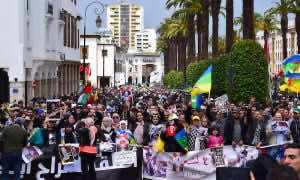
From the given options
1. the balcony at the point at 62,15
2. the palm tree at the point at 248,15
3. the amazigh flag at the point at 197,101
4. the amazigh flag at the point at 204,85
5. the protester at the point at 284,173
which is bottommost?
the protester at the point at 284,173

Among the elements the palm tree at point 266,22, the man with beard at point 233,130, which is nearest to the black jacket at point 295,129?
the man with beard at point 233,130

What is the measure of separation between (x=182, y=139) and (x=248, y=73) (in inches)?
736

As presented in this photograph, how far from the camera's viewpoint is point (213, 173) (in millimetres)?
14781

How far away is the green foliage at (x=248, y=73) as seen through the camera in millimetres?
33812

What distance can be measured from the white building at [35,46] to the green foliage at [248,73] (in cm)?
1002

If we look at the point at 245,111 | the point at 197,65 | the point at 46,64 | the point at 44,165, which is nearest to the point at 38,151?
the point at 44,165

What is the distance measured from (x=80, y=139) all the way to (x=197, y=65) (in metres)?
39.2

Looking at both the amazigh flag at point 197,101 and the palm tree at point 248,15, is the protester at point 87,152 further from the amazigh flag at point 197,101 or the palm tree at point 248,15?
the palm tree at point 248,15

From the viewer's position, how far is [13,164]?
15.4m

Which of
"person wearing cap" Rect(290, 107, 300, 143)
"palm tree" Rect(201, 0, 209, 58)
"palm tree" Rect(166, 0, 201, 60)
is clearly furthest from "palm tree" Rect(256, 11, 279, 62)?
"person wearing cap" Rect(290, 107, 300, 143)

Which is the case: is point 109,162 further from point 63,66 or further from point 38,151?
point 63,66

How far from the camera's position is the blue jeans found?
50.4 feet

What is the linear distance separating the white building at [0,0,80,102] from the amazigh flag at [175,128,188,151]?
34.7ft

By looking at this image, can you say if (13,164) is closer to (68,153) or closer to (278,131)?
(68,153)
